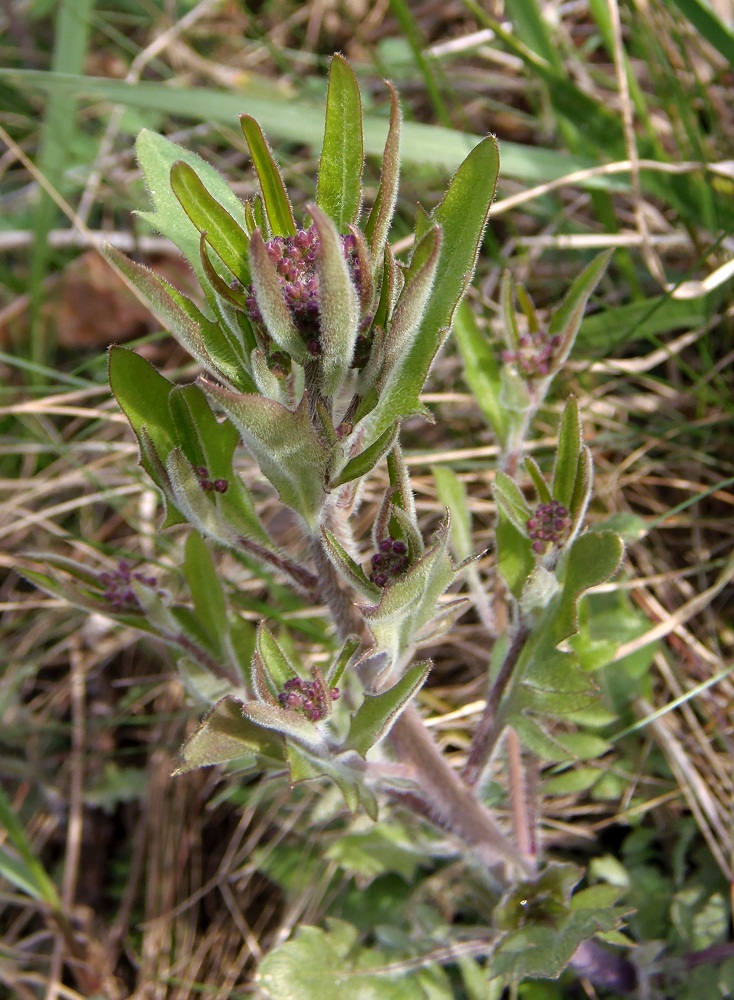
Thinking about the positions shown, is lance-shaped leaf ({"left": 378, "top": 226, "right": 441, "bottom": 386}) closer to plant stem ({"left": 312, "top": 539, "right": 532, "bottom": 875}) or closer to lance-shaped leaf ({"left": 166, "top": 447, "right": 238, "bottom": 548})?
lance-shaped leaf ({"left": 166, "top": 447, "right": 238, "bottom": 548})

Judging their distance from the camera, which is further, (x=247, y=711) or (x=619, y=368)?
(x=619, y=368)

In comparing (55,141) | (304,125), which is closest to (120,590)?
(304,125)

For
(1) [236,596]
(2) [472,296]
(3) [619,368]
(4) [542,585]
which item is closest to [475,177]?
(4) [542,585]

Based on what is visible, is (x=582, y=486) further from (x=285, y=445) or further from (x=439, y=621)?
(x=285, y=445)

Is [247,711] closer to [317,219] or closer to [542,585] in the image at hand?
[542,585]

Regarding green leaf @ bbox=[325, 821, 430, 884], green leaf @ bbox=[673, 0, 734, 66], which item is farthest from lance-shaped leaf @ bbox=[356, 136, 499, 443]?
green leaf @ bbox=[673, 0, 734, 66]
